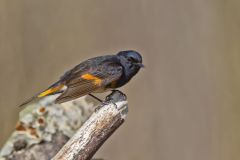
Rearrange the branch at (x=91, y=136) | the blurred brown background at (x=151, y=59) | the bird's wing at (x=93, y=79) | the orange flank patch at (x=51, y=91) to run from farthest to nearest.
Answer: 1. the blurred brown background at (x=151, y=59)
2. the orange flank patch at (x=51, y=91)
3. the bird's wing at (x=93, y=79)
4. the branch at (x=91, y=136)

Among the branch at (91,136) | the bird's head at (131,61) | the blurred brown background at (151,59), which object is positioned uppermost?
the blurred brown background at (151,59)

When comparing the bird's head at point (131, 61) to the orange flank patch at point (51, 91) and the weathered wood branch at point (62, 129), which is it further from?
the orange flank patch at point (51, 91)

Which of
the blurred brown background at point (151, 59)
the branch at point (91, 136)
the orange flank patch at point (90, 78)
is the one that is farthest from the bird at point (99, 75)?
the blurred brown background at point (151, 59)

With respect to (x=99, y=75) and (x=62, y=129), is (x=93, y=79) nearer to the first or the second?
(x=99, y=75)

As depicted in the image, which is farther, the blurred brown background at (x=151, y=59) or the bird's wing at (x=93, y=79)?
the blurred brown background at (x=151, y=59)

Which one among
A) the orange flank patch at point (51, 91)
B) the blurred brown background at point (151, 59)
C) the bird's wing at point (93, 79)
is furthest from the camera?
the blurred brown background at point (151, 59)

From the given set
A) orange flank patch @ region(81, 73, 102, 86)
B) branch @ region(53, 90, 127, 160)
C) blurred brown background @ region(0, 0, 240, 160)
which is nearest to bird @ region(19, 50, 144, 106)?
orange flank patch @ region(81, 73, 102, 86)

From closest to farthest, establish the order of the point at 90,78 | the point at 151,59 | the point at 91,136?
Result: the point at 91,136 → the point at 90,78 → the point at 151,59

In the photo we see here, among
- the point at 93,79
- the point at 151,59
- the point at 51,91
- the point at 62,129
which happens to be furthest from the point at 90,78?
the point at 151,59

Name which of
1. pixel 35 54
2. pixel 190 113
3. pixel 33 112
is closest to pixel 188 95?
pixel 190 113
